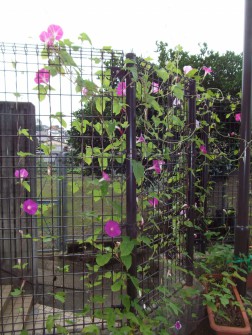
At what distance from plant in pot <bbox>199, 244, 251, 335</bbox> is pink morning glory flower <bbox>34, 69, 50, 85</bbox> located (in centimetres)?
225

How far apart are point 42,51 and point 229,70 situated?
4.61 metres

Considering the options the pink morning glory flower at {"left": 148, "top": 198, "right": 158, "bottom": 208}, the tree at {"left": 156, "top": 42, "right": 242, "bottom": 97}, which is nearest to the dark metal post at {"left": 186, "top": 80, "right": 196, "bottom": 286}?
the pink morning glory flower at {"left": 148, "top": 198, "right": 158, "bottom": 208}

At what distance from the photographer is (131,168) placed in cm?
183

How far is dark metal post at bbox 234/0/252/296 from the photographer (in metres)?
2.49

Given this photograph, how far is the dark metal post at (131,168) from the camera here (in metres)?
1.79

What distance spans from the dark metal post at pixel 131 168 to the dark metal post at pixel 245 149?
4.40ft

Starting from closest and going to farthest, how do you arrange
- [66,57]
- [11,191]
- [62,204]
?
[66,57], [62,204], [11,191]

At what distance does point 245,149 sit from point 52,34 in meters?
1.99

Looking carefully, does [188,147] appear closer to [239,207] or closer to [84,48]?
[239,207]

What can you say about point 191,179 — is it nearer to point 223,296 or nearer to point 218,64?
point 223,296

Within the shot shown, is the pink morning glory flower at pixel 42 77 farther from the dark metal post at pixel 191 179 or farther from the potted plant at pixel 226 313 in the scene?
the potted plant at pixel 226 313

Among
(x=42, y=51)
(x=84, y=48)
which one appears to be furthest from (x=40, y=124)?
(x=84, y=48)

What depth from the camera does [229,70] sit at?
529 cm

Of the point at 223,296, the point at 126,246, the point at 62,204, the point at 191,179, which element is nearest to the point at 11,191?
the point at 62,204
